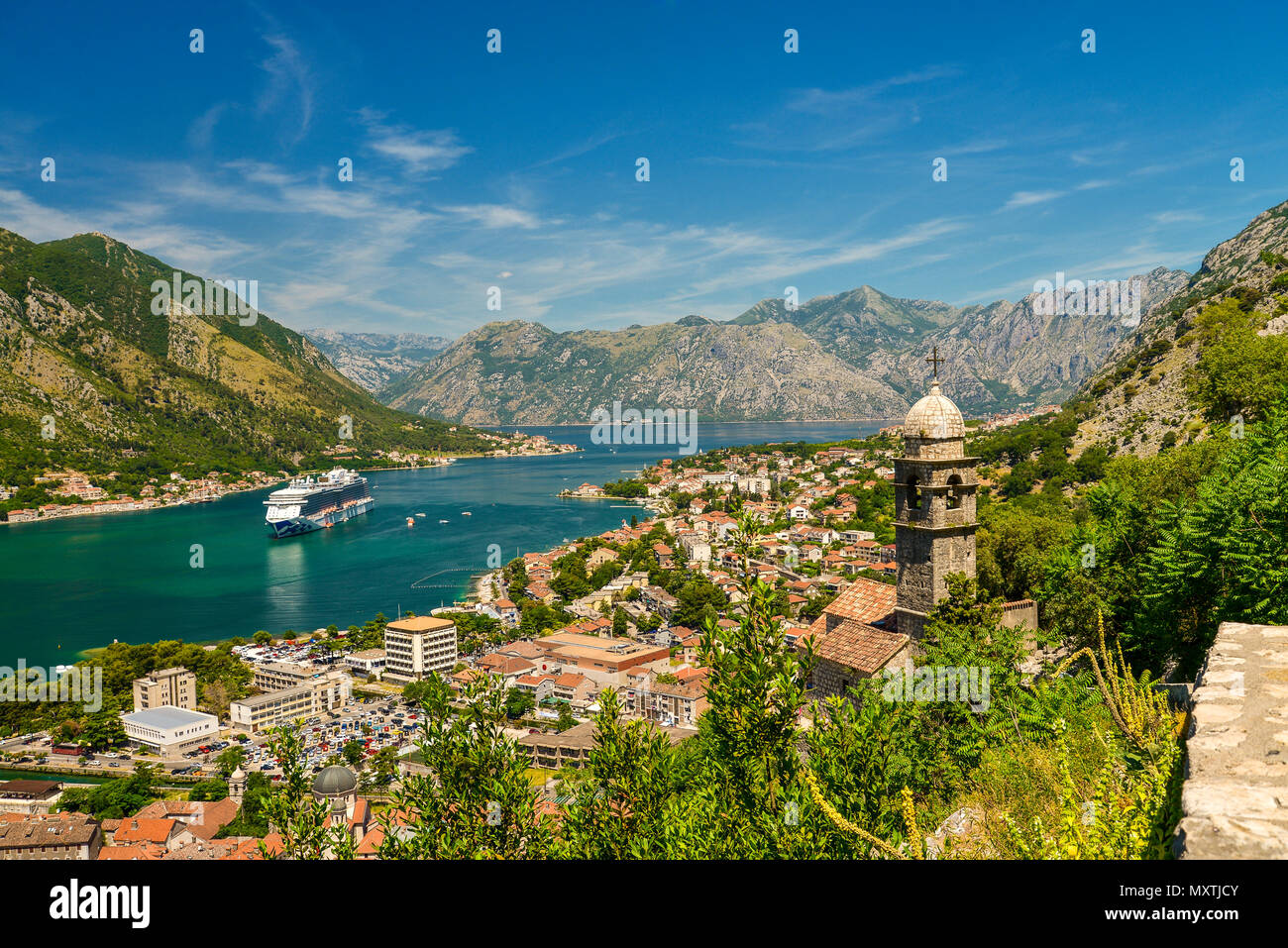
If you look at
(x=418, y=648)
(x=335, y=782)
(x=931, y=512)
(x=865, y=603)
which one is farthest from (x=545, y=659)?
(x=931, y=512)

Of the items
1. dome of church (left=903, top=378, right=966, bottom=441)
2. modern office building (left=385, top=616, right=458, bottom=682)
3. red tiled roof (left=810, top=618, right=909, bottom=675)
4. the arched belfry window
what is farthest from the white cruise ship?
the arched belfry window

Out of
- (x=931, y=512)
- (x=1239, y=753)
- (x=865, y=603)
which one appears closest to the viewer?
(x=1239, y=753)

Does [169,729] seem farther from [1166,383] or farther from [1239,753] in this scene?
[1166,383]

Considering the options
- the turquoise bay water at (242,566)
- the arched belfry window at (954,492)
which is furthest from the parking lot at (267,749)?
the arched belfry window at (954,492)

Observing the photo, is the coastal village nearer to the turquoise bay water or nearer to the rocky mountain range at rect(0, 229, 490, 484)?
the turquoise bay water
